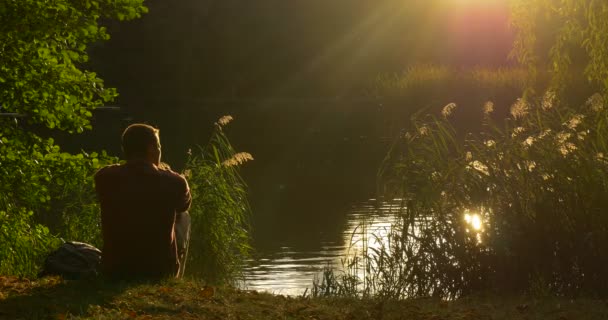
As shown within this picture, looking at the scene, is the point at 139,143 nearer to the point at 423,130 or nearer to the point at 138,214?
the point at 138,214

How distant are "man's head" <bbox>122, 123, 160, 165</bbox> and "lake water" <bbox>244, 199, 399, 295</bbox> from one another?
13.1ft

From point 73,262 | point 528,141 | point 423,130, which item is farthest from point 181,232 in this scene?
point 528,141

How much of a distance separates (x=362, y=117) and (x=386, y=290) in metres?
37.7

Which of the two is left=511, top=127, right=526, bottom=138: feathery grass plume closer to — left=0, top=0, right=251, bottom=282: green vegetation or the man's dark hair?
left=0, top=0, right=251, bottom=282: green vegetation

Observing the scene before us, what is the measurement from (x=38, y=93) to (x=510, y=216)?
14.9ft

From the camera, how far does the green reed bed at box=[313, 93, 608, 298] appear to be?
29.2ft

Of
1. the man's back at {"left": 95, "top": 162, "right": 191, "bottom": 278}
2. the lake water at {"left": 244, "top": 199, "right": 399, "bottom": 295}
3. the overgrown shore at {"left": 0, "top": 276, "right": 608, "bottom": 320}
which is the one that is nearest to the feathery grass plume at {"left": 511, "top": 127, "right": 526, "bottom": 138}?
the lake water at {"left": 244, "top": 199, "right": 399, "bottom": 295}

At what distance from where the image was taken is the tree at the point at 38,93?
31.2ft

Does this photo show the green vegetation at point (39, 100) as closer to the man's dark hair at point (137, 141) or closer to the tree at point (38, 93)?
the tree at point (38, 93)

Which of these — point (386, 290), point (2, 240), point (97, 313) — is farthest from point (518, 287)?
point (2, 240)

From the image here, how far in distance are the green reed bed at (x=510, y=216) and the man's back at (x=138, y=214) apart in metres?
2.40

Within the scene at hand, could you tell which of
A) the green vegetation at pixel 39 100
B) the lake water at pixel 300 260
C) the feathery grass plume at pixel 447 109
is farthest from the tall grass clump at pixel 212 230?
the feathery grass plume at pixel 447 109

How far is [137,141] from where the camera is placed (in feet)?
24.2

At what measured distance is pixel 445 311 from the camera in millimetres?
7547
